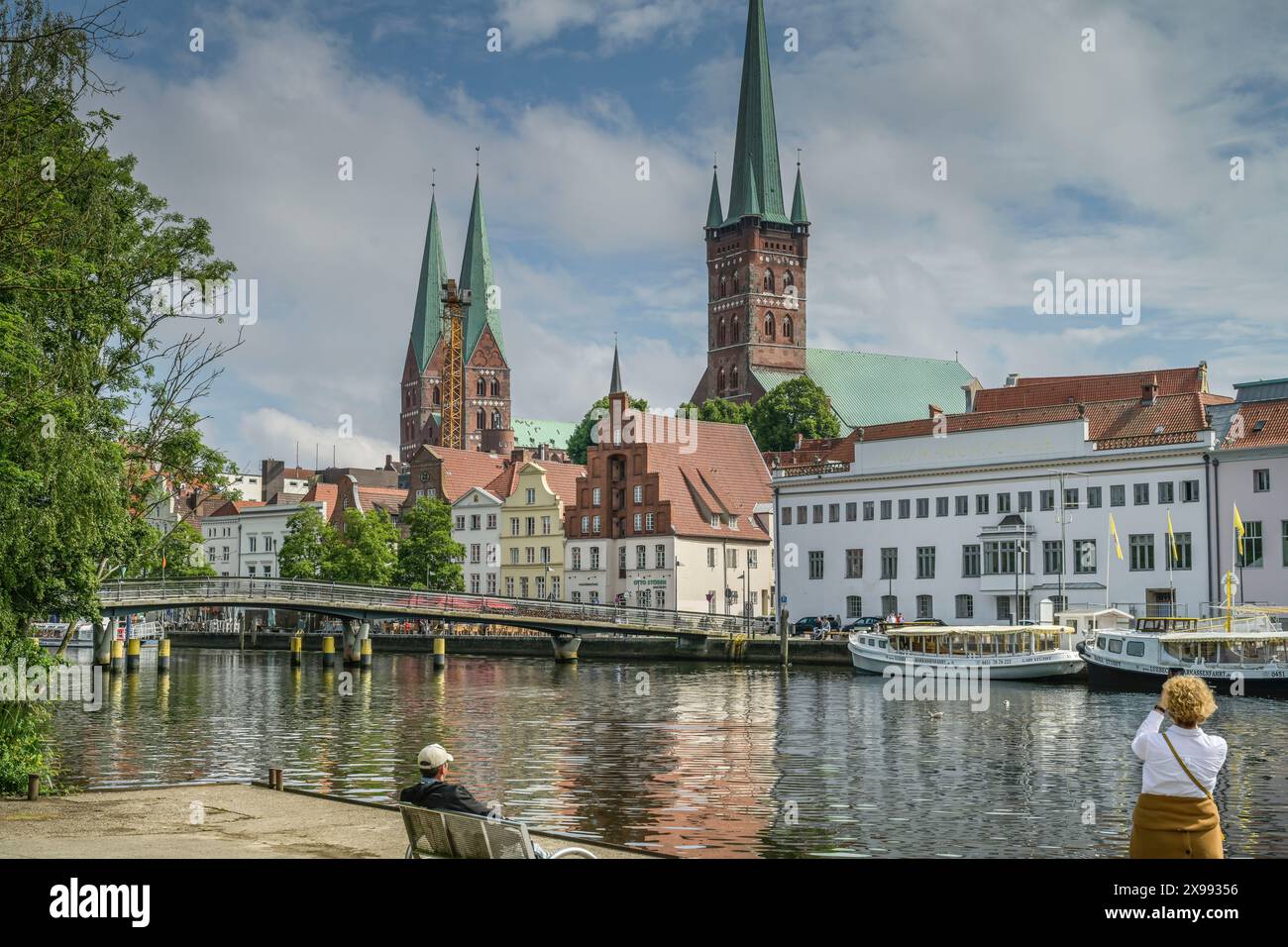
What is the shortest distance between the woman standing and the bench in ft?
12.8

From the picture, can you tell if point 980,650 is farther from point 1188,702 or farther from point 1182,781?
point 1188,702

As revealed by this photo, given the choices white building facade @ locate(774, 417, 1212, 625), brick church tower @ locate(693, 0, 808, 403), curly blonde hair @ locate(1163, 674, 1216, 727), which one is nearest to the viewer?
curly blonde hair @ locate(1163, 674, 1216, 727)

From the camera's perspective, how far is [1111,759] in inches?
1405

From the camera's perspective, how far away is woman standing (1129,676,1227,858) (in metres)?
10.5

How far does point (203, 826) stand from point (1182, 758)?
38.5ft

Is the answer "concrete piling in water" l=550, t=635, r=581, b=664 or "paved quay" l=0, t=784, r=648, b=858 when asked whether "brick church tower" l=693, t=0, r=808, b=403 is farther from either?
"paved quay" l=0, t=784, r=648, b=858

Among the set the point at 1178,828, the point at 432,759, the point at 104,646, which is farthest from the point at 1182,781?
the point at 104,646

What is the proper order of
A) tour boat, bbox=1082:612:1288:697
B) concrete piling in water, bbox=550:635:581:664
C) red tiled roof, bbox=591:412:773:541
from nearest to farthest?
1. tour boat, bbox=1082:612:1288:697
2. concrete piling in water, bbox=550:635:581:664
3. red tiled roof, bbox=591:412:773:541

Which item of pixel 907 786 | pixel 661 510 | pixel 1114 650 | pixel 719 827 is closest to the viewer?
pixel 719 827

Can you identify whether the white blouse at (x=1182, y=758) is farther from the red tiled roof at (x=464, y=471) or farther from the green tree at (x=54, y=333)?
the red tiled roof at (x=464, y=471)

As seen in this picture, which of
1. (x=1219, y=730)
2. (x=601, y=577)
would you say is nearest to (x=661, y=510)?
(x=601, y=577)

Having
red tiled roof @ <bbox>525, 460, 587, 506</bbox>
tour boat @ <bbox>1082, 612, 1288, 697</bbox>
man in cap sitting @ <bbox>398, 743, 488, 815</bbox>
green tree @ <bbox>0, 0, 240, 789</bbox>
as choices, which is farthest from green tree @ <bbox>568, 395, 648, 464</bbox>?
man in cap sitting @ <bbox>398, 743, 488, 815</bbox>
